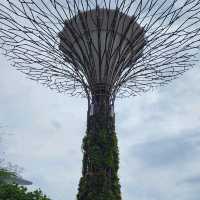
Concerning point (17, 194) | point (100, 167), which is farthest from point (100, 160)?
point (17, 194)

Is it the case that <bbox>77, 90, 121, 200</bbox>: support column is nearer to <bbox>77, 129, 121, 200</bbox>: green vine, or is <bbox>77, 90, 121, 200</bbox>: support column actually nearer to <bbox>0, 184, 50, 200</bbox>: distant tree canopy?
<bbox>77, 129, 121, 200</bbox>: green vine

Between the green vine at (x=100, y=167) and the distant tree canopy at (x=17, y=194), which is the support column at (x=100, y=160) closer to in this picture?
the green vine at (x=100, y=167)

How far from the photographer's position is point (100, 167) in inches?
373

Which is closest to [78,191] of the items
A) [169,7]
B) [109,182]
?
[109,182]

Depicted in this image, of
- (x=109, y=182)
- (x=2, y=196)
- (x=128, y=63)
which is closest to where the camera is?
(x=109, y=182)

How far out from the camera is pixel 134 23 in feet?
35.8

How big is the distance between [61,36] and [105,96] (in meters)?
1.83

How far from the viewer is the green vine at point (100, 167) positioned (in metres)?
9.32

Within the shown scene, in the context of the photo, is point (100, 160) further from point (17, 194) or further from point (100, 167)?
point (17, 194)

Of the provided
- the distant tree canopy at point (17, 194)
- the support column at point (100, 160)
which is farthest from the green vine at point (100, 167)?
the distant tree canopy at point (17, 194)

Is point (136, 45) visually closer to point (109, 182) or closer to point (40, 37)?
point (40, 37)

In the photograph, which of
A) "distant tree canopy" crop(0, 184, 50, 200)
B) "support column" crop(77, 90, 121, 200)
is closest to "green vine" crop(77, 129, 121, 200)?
"support column" crop(77, 90, 121, 200)

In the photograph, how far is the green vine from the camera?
932 cm

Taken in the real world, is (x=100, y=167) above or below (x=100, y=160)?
below
